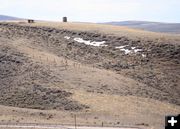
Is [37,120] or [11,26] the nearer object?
[37,120]

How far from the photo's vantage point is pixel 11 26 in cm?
9081

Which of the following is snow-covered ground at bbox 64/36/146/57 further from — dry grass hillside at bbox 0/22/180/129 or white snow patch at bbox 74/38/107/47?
dry grass hillside at bbox 0/22/180/129

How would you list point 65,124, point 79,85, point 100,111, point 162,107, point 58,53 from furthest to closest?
point 58,53
point 79,85
point 162,107
point 100,111
point 65,124

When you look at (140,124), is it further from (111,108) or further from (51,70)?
(51,70)

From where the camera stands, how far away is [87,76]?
60.9m

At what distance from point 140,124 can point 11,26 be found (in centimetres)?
5718

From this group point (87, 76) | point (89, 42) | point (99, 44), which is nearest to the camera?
point (87, 76)

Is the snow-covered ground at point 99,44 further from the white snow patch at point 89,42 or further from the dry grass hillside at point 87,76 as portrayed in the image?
the dry grass hillside at point 87,76

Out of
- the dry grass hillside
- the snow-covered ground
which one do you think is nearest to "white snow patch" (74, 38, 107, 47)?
the snow-covered ground

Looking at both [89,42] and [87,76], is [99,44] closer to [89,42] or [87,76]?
[89,42]

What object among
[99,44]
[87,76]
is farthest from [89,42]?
[87,76]

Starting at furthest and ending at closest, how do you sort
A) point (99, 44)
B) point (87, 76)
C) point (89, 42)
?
point (89, 42) < point (99, 44) < point (87, 76)

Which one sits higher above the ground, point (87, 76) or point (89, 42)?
point (89, 42)

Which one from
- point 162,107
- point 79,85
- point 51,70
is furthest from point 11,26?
point 162,107
